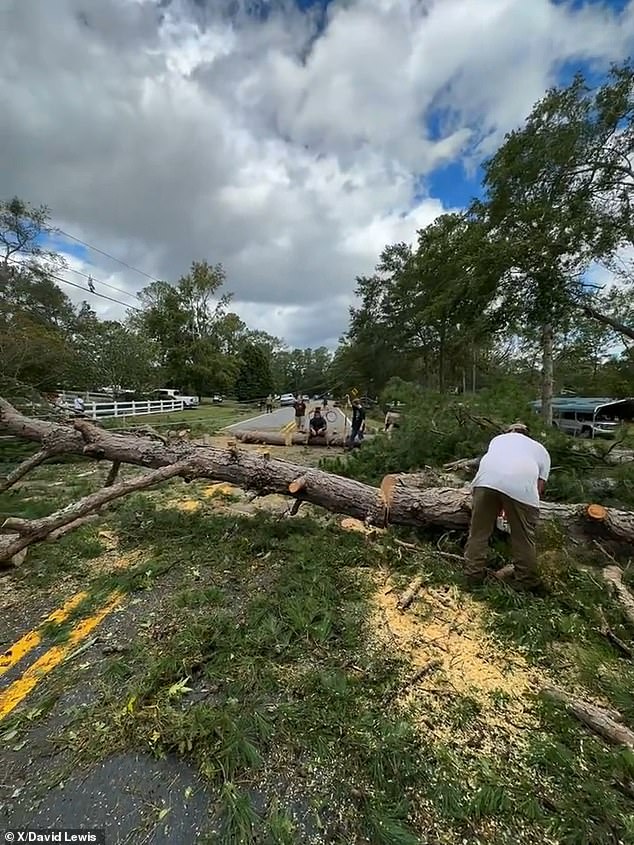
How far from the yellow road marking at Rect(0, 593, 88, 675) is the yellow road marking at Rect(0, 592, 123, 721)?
0.13 meters

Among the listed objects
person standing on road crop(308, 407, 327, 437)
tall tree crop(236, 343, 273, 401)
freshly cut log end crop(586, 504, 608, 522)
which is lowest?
person standing on road crop(308, 407, 327, 437)

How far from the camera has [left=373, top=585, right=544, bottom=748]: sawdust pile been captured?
1.71m

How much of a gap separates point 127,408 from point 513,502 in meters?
15.8

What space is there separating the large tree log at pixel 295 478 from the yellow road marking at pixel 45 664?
5.43ft

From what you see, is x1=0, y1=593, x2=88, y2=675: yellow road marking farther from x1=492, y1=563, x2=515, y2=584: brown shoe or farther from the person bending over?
the person bending over

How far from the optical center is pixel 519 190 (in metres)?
6.61

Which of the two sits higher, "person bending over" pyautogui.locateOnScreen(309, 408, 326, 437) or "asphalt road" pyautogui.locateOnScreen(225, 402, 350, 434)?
"person bending over" pyautogui.locateOnScreen(309, 408, 326, 437)

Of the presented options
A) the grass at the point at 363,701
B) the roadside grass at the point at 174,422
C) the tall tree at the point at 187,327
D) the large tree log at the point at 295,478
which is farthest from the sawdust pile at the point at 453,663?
the tall tree at the point at 187,327

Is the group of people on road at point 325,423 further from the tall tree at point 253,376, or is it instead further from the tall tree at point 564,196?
the tall tree at point 253,376

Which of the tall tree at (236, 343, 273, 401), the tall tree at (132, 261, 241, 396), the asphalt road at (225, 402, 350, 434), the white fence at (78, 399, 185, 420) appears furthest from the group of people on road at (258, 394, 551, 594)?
the tall tree at (236, 343, 273, 401)

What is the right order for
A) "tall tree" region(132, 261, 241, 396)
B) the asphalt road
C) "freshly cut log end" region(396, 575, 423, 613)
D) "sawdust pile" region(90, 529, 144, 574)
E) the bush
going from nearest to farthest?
"freshly cut log end" region(396, 575, 423, 613) < "sawdust pile" region(90, 529, 144, 574) < the bush < the asphalt road < "tall tree" region(132, 261, 241, 396)

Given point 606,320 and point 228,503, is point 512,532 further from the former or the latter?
point 606,320

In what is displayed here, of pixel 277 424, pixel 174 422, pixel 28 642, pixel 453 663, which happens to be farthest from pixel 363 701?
pixel 277 424

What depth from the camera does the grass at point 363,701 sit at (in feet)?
4.31
